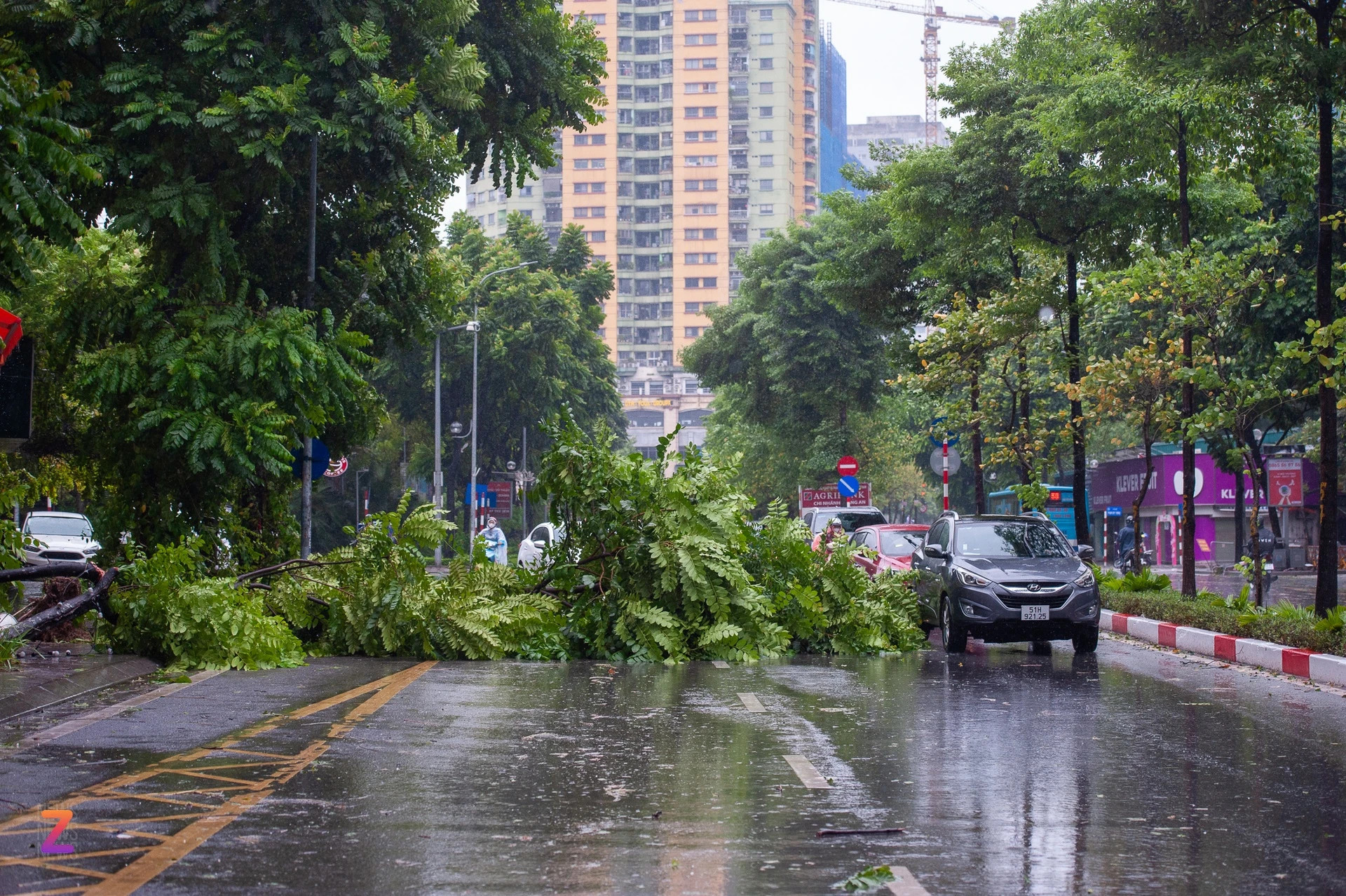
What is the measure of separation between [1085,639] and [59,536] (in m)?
22.2

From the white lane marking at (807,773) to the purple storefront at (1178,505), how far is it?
3327 centimetres

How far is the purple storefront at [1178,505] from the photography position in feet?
157

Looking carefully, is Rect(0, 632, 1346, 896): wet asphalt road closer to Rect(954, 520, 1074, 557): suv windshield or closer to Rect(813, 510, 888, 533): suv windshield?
Rect(954, 520, 1074, 557): suv windshield

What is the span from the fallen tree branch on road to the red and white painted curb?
1157 cm

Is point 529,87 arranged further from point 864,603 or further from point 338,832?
point 338,832

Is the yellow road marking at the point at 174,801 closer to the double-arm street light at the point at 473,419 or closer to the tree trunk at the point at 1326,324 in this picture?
the tree trunk at the point at 1326,324

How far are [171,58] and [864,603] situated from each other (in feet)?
34.4

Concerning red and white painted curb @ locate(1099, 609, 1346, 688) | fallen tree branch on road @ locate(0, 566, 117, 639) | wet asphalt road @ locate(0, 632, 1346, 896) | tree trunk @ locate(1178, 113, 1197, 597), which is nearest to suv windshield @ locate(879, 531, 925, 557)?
red and white painted curb @ locate(1099, 609, 1346, 688)

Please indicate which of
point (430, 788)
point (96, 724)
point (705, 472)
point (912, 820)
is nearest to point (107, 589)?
Result: point (96, 724)

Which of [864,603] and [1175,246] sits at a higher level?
[1175,246]

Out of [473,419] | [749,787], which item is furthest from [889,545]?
[473,419]

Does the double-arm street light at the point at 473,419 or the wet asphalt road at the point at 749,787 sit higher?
the double-arm street light at the point at 473,419

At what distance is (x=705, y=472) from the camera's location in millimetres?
16234

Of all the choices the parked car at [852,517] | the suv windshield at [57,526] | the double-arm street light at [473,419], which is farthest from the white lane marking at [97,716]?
the double-arm street light at [473,419]
